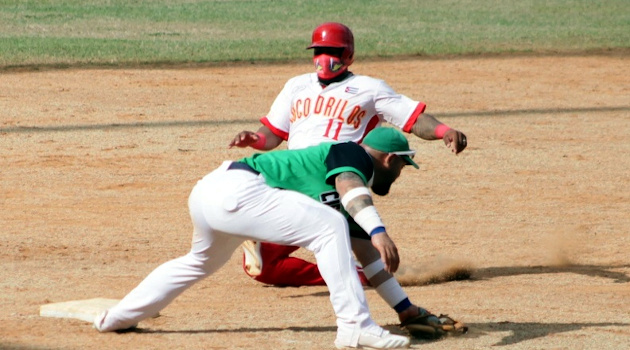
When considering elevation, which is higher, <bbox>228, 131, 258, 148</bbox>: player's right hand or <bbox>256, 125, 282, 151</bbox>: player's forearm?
<bbox>228, 131, 258, 148</bbox>: player's right hand

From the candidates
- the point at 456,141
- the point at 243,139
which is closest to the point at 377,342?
the point at 456,141

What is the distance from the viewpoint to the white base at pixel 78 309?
19.5 feet

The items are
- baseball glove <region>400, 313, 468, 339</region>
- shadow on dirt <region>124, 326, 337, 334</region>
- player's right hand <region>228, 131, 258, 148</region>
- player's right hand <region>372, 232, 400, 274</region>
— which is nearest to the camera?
player's right hand <region>372, 232, 400, 274</region>

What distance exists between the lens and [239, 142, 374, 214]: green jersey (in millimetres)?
5285

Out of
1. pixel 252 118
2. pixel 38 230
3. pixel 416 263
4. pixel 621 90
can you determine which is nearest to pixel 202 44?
pixel 252 118

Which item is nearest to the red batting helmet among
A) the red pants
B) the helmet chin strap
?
the helmet chin strap

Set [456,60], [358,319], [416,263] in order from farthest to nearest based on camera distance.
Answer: [456,60]
[416,263]
[358,319]

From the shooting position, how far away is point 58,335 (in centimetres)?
571

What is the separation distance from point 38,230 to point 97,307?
8.13ft

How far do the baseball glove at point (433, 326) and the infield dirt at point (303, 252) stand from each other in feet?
0.19

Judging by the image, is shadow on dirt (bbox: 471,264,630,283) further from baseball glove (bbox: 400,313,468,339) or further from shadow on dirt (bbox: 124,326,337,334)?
shadow on dirt (bbox: 124,326,337,334)

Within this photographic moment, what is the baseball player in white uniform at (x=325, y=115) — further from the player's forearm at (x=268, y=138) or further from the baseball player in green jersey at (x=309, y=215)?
the baseball player in green jersey at (x=309, y=215)

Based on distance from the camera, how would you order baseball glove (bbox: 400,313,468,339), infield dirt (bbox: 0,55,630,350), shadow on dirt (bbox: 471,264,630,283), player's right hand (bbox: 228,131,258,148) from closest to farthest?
baseball glove (bbox: 400,313,468,339) → infield dirt (bbox: 0,55,630,350) → player's right hand (bbox: 228,131,258,148) → shadow on dirt (bbox: 471,264,630,283)

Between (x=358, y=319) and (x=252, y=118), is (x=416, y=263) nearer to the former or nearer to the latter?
(x=358, y=319)
